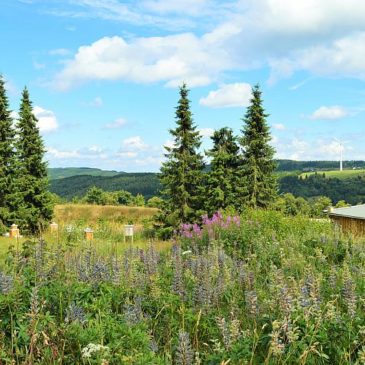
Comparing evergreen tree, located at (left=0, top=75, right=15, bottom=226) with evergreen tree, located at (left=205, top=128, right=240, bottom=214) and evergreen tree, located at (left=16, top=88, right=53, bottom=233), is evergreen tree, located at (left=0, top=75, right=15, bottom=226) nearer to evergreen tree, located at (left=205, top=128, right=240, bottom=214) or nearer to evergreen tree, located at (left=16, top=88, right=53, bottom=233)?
evergreen tree, located at (left=16, top=88, right=53, bottom=233)

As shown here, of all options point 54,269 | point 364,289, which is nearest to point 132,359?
point 54,269

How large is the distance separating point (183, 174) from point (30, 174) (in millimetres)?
10784

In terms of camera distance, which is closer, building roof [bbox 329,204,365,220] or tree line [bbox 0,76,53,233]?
building roof [bbox 329,204,365,220]

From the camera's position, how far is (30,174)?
31453 mm

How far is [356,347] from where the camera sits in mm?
3578

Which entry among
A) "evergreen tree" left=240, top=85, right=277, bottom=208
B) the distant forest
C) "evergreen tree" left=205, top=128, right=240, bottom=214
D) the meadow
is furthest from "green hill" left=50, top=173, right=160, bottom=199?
the meadow

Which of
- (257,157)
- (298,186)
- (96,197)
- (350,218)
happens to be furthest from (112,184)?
(350,218)

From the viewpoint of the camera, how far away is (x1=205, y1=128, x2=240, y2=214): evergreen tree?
28.9 metres

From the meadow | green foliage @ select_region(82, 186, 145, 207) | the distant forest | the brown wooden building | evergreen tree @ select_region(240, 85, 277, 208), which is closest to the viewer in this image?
the meadow

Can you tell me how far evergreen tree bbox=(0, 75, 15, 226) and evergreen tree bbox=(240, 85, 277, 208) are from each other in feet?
53.9

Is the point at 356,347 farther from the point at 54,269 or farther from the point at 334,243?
the point at 334,243

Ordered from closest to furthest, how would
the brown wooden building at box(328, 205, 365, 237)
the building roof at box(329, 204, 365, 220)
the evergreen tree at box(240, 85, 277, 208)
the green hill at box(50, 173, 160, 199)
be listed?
1. the brown wooden building at box(328, 205, 365, 237)
2. the building roof at box(329, 204, 365, 220)
3. the evergreen tree at box(240, 85, 277, 208)
4. the green hill at box(50, 173, 160, 199)

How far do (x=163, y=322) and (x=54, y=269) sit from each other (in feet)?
4.93

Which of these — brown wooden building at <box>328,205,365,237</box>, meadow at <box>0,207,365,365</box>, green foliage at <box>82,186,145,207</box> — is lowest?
green foliage at <box>82,186,145,207</box>
